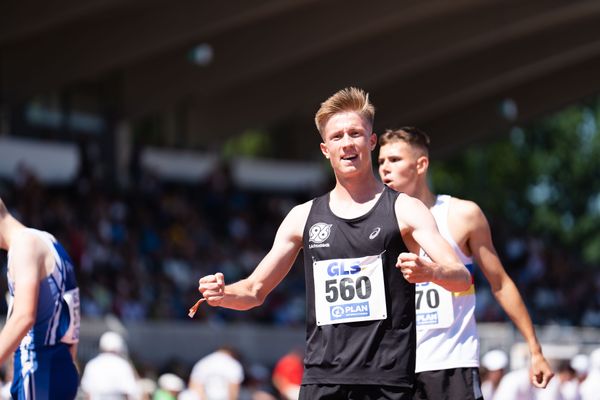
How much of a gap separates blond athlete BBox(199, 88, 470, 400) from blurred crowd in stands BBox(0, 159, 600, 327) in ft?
51.0

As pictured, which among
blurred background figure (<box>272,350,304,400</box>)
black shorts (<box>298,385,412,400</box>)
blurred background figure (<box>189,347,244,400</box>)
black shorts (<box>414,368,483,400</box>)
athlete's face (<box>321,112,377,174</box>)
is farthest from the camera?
blurred background figure (<box>272,350,304,400</box>)

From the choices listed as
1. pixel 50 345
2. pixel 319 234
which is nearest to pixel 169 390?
pixel 50 345

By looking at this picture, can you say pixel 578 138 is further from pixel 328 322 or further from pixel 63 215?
pixel 328 322

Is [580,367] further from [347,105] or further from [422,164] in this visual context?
[347,105]

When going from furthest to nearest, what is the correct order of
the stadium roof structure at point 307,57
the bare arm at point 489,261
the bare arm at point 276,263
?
the stadium roof structure at point 307,57, the bare arm at point 489,261, the bare arm at point 276,263

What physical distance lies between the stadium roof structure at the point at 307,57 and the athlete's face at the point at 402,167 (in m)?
18.4

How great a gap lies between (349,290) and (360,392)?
0.49m

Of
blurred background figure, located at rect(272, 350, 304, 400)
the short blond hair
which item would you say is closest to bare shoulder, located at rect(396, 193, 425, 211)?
the short blond hair

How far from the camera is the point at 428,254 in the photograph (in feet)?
19.9

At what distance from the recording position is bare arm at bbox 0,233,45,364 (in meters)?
6.47

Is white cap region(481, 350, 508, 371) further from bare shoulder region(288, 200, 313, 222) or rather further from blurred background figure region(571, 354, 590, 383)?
bare shoulder region(288, 200, 313, 222)

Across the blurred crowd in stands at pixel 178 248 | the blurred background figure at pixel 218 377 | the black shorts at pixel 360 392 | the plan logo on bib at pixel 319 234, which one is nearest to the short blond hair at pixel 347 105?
the plan logo on bib at pixel 319 234

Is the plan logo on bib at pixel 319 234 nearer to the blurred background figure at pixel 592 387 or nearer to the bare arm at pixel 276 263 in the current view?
the bare arm at pixel 276 263

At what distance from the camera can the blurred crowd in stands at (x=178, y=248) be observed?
79.2 ft
